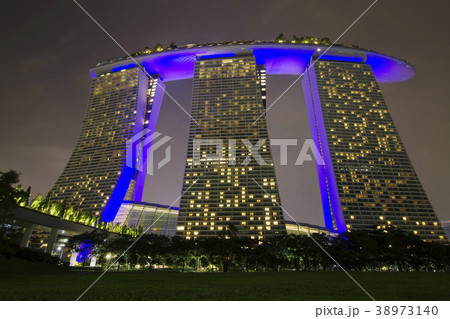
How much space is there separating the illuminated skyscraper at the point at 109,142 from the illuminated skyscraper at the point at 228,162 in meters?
33.6

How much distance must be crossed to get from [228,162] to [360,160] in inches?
Result: 2721

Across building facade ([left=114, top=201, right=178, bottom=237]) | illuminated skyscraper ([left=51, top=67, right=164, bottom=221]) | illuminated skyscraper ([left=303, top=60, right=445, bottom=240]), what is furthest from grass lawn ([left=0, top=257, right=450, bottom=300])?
illuminated skyscraper ([left=303, top=60, right=445, bottom=240])

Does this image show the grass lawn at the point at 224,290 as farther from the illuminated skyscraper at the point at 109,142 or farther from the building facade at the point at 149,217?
the illuminated skyscraper at the point at 109,142

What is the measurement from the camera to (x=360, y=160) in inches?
5438

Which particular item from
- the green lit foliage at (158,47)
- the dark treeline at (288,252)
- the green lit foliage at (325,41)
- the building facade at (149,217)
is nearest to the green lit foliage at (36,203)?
the dark treeline at (288,252)

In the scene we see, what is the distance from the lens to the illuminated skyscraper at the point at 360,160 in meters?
127

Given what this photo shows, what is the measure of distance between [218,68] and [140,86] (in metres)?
51.5

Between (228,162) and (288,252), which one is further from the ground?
(228,162)

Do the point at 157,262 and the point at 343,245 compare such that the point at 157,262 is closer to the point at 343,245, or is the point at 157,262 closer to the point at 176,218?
the point at 343,245

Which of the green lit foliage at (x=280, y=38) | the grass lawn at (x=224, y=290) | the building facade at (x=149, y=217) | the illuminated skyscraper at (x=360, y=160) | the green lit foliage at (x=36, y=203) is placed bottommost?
the grass lawn at (x=224, y=290)

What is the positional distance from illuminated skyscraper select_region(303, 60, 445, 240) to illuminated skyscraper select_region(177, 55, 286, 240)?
33339mm

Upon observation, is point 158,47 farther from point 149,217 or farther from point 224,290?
point 224,290

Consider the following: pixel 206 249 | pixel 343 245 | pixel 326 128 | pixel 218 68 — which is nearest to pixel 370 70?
pixel 326 128

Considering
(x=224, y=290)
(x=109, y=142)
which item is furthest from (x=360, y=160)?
(x=224, y=290)
